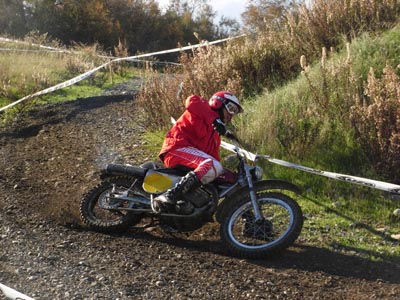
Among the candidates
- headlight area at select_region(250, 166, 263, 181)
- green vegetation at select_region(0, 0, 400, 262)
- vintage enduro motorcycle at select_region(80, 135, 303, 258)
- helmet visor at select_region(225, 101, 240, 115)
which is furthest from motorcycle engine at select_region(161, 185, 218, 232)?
green vegetation at select_region(0, 0, 400, 262)

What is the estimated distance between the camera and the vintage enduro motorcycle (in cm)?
506

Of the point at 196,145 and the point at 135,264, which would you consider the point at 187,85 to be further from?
the point at 135,264

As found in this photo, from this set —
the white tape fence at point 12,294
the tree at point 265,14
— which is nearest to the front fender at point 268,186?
the white tape fence at point 12,294

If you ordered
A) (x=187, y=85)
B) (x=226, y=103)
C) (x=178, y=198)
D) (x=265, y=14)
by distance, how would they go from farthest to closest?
(x=265, y=14), (x=187, y=85), (x=226, y=103), (x=178, y=198)

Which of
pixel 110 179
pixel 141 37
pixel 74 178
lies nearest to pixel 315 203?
pixel 110 179

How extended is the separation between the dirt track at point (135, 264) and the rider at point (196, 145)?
46 centimetres

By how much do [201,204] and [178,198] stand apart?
0.23 meters

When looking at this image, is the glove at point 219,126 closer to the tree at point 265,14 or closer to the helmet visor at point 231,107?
the helmet visor at point 231,107

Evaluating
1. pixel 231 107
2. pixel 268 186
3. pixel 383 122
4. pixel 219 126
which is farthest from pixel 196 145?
pixel 383 122

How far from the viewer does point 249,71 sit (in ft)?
30.1

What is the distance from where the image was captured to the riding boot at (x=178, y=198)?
516cm

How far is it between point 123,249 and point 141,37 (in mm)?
30175

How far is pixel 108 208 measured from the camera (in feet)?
18.9

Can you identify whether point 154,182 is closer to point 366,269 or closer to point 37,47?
point 366,269
